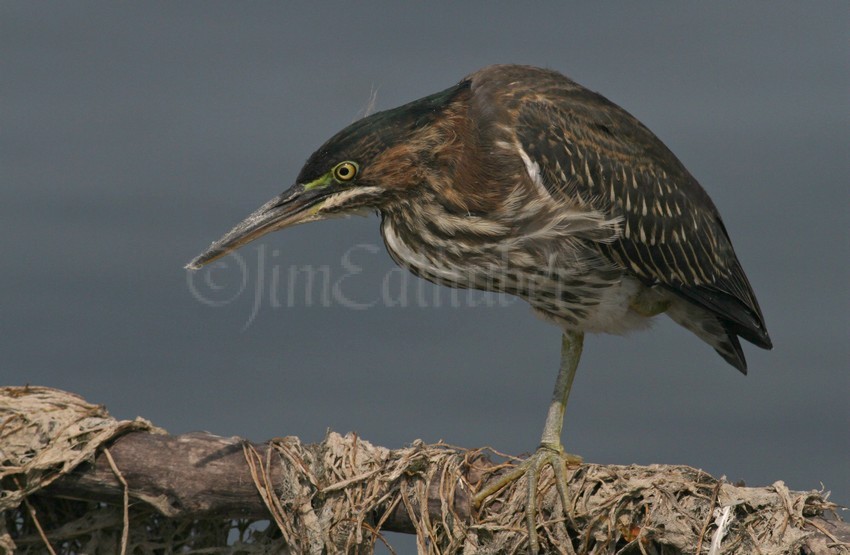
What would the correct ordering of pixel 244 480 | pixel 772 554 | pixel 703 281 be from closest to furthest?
pixel 772 554 → pixel 244 480 → pixel 703 281

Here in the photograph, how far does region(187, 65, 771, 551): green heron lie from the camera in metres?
5.42

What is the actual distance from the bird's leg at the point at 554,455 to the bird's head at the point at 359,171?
4.91 feet

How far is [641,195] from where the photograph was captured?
612 centimetres

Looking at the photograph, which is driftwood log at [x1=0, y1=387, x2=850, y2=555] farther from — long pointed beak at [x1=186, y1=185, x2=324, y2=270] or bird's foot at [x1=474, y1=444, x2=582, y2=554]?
long pointed beak at [x1=186, y1=185, x2=324, y2=270]

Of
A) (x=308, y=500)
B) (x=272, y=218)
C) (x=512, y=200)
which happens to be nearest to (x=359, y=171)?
(x=272, y=218)

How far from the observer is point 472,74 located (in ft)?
20.0

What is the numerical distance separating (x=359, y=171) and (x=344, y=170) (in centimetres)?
8

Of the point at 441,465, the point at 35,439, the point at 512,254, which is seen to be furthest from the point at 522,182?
the point at 35,439

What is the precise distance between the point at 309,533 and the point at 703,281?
2.94 m

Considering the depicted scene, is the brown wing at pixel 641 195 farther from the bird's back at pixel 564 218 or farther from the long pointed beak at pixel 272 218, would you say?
the long pointed beak at pixel 272 218

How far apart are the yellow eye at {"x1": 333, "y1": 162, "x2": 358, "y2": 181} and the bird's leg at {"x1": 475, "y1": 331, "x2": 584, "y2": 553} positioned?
1704mm

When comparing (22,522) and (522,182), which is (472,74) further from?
Result: (22,522)

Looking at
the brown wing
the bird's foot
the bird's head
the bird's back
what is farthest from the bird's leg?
the bird's head

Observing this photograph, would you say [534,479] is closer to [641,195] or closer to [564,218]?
[564,218]
